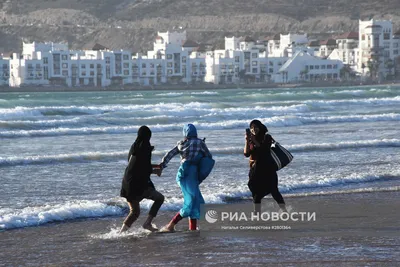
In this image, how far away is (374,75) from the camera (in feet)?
361

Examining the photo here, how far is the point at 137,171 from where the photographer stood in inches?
345

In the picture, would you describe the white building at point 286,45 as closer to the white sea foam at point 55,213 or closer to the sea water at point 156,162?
the sea water at point 156,162

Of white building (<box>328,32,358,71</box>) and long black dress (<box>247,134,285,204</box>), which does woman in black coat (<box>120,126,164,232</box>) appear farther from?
white building (<box>328,32,358,71</box>)

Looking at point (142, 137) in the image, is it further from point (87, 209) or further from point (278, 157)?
point (87, 209)

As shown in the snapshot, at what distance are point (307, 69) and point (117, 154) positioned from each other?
90.2 m

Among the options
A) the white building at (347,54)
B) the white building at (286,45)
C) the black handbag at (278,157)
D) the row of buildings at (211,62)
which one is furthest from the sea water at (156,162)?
the white building at (347,54)

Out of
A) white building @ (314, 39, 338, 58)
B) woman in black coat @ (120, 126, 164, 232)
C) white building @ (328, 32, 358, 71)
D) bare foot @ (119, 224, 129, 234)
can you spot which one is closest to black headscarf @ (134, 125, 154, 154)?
woman in black coat @ (120, 126, 164, 232)

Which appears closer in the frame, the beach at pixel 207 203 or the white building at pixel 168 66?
the beach at pixel 207 203

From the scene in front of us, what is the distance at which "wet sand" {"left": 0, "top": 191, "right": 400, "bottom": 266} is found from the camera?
769cm

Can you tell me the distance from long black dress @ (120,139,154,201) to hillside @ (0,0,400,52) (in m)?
146

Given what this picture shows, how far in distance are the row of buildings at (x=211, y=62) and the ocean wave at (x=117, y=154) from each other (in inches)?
3212

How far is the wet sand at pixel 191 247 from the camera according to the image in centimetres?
769

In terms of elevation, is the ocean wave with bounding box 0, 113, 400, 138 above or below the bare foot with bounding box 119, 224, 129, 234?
below

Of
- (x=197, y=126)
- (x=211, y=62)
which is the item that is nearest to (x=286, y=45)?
(x=211, y=62)
